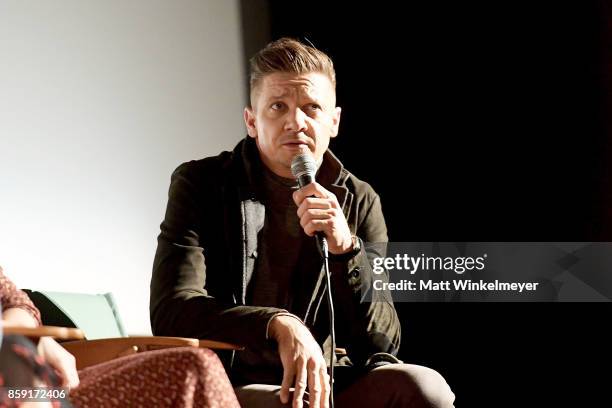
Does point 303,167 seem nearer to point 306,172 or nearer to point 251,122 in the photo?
point 306,172

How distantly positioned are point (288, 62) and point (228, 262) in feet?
1.56

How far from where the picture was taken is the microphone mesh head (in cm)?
170

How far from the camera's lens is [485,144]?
322cm

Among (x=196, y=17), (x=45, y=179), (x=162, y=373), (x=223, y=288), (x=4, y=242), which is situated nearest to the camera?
(x=162, y=373)

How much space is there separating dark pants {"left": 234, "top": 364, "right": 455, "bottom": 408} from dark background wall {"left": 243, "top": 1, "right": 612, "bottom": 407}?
154 cm

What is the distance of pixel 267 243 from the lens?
1916 millimetres

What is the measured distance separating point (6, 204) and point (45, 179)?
0.54 ft

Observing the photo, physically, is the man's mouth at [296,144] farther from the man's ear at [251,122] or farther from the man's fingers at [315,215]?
the man's fingers at [315,215]

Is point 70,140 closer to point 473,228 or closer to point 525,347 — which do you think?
point 473,228

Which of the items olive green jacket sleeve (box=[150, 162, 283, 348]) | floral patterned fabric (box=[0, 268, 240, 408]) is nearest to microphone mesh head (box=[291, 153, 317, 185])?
olive green jacket sleeve (box=[150, 162, 283, 348])

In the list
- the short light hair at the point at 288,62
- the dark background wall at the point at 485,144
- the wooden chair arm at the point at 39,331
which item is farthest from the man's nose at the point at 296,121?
the dark background wall at the point at 485,144

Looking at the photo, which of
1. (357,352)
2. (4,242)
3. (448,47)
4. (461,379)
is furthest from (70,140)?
(461,379)

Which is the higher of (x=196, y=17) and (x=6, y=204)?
(x=196, y=17)

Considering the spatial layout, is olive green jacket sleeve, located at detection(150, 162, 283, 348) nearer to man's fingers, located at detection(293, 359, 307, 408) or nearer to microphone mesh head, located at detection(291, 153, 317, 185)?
man's fingers, located at detection(293, 359, 307, 408)
